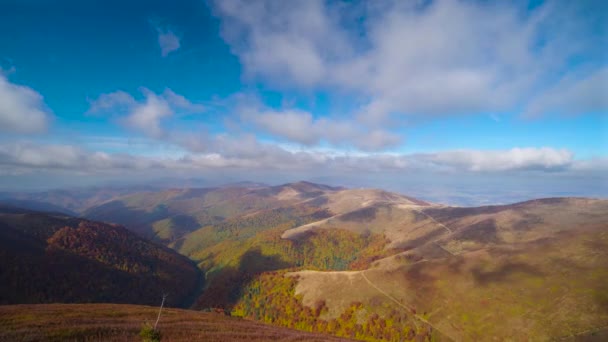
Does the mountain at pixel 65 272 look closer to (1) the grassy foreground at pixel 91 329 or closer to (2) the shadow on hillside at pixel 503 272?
(1) the grassy foreground at pixel 91 329

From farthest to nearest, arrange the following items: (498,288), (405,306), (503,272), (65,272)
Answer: (65,272) < (503,272) < (405,306) < (498,288)

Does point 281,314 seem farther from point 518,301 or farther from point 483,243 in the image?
point 483,243

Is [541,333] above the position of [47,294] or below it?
above

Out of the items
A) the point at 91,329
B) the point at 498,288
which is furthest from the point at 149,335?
the point at 498,288

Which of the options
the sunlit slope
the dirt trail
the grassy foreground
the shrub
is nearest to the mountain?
the grassy foreground

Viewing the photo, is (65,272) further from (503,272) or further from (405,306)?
(503,272)

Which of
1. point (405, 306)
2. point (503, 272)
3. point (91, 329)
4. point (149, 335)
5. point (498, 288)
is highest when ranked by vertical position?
point (149, 335)

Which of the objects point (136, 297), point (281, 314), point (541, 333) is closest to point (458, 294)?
point (541, 333)

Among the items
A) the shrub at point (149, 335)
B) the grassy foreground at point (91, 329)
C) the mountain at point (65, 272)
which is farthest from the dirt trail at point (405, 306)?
the mountain at point (65, 272)

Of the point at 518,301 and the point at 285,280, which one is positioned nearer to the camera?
the point at 518,301

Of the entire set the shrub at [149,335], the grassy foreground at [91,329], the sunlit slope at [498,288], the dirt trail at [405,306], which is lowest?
the dirt trail at [405,306]

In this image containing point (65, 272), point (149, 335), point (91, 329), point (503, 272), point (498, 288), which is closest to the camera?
point (149, 335)
